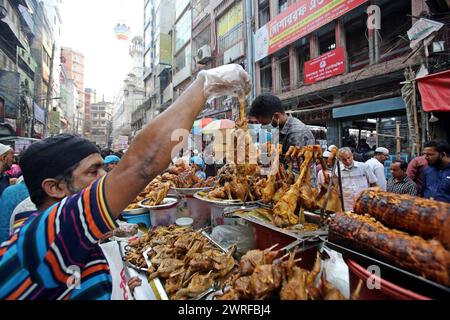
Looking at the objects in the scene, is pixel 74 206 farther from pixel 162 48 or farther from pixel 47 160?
pixel 162 48

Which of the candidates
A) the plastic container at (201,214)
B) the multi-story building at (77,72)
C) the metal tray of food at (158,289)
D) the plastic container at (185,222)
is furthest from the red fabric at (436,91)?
the multi-story building at (77,72)

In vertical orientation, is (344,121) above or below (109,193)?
above

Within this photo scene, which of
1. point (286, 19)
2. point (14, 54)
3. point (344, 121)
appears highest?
point (14, 54)

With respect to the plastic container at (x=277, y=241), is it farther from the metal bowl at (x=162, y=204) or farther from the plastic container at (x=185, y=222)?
the metal bowl at (x=162, y=204)

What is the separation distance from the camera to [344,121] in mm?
10852

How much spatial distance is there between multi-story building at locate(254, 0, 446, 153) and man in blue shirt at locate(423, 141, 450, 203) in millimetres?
3454

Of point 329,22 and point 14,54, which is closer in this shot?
point 329,22

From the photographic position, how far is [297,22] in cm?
1233

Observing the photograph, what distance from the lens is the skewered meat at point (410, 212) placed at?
1.03m

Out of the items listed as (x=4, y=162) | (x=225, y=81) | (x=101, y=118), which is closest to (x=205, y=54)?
(x=4, y=162)

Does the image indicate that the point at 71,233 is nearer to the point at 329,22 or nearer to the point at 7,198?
the point at 7,198

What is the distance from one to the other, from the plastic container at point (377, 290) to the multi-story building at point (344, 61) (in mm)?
7975

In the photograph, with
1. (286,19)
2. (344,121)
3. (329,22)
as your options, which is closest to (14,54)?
(286,19)

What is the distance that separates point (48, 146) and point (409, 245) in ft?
5.86
